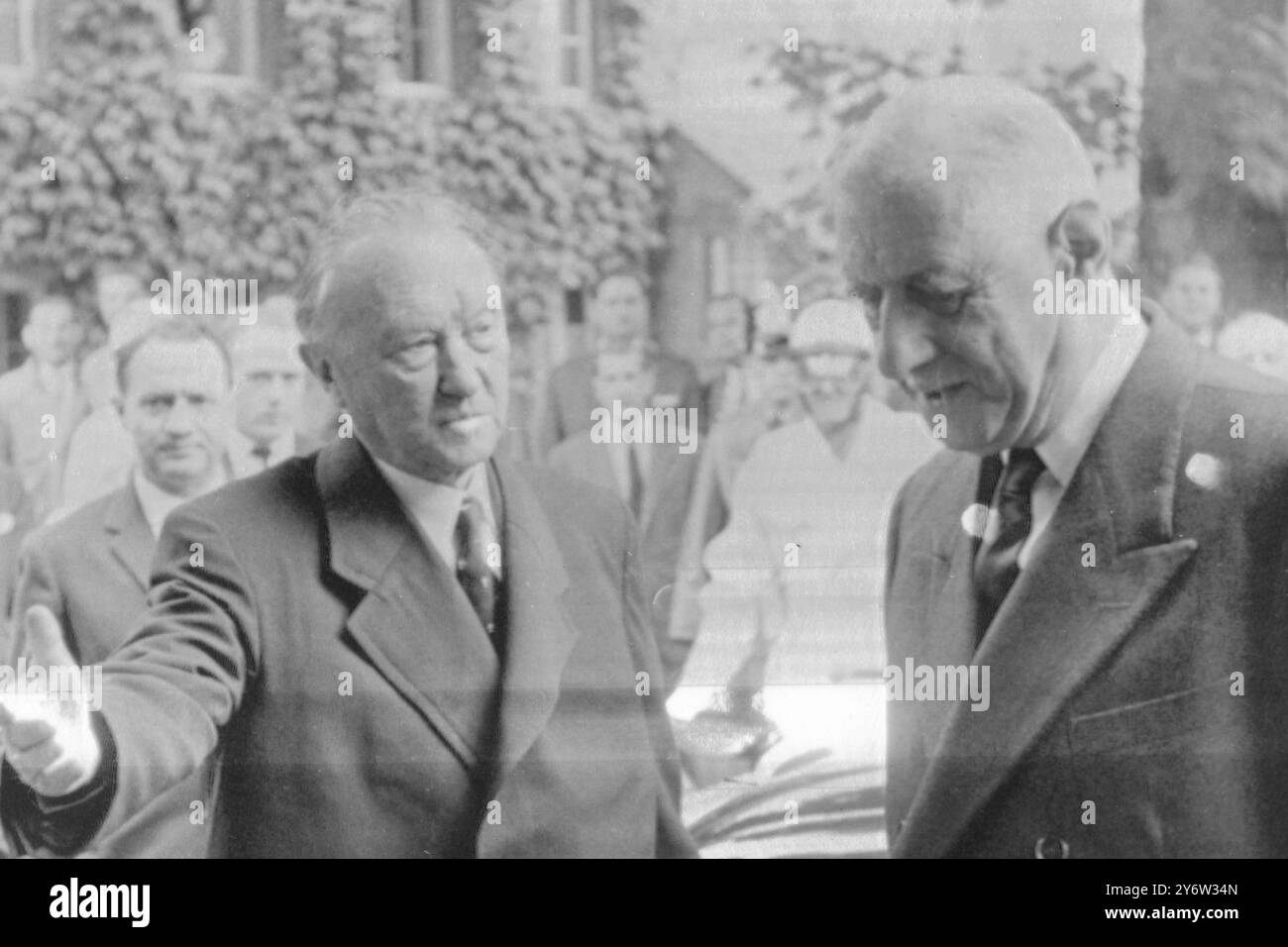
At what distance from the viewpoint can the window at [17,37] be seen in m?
3.01

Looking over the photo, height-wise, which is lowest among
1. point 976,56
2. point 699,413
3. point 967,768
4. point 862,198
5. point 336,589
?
point 967,768

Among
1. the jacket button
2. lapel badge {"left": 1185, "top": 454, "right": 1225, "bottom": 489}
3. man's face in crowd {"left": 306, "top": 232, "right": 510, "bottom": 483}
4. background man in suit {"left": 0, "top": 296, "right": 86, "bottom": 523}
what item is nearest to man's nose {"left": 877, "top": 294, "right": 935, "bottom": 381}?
lapel badge {"left": 1185, "top": 454, "right": 1225, "bottom": 489}

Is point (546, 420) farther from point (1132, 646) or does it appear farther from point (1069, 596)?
point (1132, 646)

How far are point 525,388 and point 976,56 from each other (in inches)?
37.5

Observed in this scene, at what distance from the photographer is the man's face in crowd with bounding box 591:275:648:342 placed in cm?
302

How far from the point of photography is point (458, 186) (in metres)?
2.99

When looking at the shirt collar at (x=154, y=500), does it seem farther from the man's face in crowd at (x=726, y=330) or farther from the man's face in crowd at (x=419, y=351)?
the man's face in crowd at (x=726, y=330)

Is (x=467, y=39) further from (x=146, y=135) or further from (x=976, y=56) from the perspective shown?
(x=976, y=56)

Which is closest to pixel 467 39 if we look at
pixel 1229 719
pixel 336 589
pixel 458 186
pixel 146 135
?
pixel 458 186

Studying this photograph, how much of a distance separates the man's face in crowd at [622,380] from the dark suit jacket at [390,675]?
176 millimetres

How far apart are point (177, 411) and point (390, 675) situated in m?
0.59

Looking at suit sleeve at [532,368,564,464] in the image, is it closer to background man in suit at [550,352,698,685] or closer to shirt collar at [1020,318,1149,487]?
background man in suit at [550,352,698,685]

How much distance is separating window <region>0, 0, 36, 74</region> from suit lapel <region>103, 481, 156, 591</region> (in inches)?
29.3

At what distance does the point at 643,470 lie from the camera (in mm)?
Result: 3014
